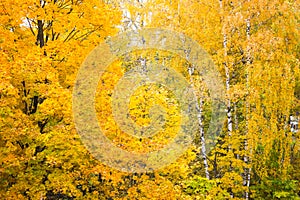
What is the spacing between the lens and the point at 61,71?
26.1 feet

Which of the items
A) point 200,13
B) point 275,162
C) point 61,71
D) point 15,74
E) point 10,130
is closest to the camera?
point 10,130

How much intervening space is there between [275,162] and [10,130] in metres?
9.19

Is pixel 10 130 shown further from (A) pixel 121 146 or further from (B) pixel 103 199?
(B) pixel 103 199

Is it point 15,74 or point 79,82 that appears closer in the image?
point 15,74

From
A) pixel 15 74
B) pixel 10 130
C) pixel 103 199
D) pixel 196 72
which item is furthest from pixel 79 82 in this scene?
pixel 196 72

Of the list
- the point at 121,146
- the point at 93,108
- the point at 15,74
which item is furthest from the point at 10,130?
the point at 121,146

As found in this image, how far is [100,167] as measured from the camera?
711cm

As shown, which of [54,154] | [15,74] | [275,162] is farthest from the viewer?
[275,162]

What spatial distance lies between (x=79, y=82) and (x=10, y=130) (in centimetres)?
187

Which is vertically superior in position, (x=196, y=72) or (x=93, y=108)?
A: (x=196, y=72)

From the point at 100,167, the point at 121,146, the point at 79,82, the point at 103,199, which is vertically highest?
the point at 79,82

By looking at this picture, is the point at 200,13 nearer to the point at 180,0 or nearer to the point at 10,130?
the point at 180,0

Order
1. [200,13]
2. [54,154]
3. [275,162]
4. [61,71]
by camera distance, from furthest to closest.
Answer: [200,13] → [275,162] → [61,71] → [54,154]

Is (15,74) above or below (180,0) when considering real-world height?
below
